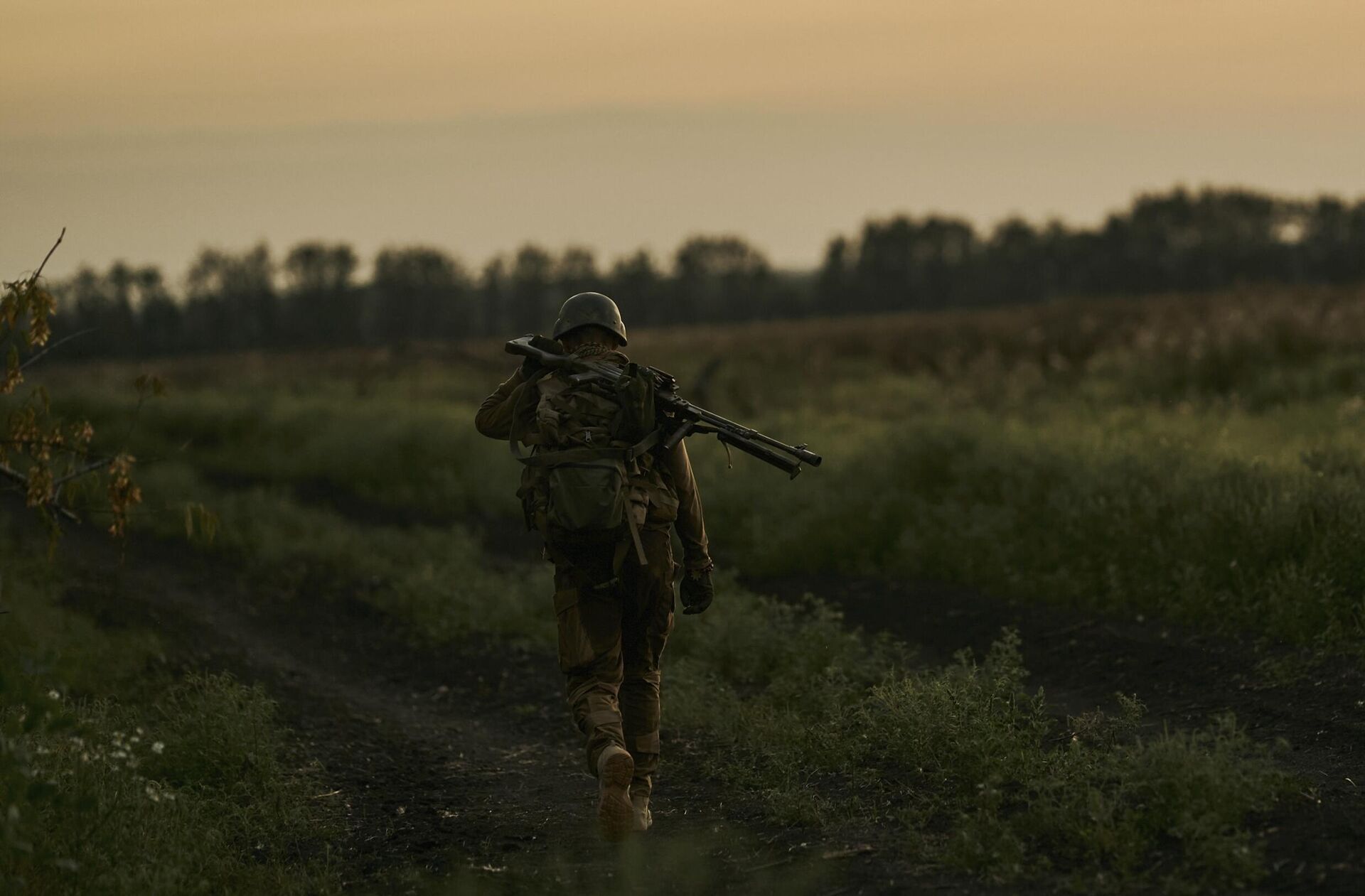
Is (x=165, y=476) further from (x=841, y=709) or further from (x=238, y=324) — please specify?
(x=238, y=324)

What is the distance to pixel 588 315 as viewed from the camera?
6648mm

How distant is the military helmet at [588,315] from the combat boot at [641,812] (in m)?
2.17

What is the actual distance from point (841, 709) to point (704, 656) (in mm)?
2047

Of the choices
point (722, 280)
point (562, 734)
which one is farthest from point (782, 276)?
point (562, 734)

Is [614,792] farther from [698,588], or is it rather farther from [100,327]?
[100,327]

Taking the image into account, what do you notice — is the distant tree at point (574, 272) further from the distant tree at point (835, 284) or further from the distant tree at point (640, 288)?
the distant tree at point (835, 284)

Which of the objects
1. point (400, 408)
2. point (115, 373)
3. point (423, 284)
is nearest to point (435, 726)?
point (400, 408)

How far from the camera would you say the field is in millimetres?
5594

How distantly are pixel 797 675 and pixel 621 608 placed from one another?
2350 millimetres

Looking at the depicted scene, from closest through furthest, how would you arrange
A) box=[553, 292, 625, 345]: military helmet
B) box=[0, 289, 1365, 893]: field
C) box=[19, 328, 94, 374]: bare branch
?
box=[0, 289, 1365, 893]: field
box=[553, 292, 625, 345]: military helmet
box=[19, 328, 94, 374]: bare branch

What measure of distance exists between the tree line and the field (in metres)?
56.8

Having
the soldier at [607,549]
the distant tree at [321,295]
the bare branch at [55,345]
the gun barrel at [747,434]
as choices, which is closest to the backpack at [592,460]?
the soldier at [607,549]

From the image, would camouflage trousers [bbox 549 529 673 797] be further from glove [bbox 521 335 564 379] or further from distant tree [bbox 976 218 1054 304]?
distant tree [bbox 976 218 1054 304]

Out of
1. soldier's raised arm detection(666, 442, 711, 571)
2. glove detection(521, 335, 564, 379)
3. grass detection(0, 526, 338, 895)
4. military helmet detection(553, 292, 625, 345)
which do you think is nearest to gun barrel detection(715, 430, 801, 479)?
soldier's raised arm detection(666, 442, 711, 571)
